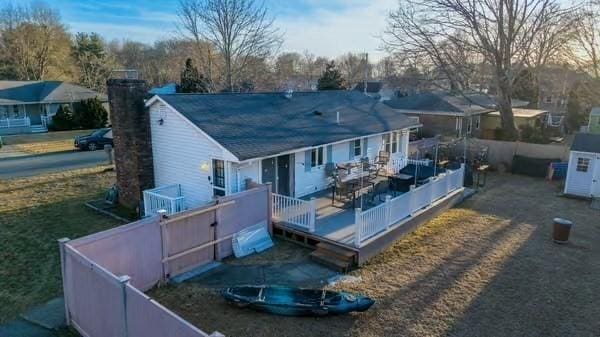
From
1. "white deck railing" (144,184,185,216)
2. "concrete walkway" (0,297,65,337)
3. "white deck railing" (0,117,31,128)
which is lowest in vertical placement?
"concrete walkway" (0,297,65,337)

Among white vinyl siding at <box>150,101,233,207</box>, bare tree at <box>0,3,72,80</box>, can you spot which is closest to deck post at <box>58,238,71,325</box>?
white vinyl siding at <box>150,101,233,207</box>

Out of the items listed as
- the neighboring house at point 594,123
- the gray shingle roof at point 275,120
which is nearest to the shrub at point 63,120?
the gray shingle roof at point 275,120

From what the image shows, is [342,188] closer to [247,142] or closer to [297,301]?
[247,142]

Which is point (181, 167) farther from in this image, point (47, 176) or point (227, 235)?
point (47, 176)

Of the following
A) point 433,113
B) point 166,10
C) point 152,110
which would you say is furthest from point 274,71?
point 152,110

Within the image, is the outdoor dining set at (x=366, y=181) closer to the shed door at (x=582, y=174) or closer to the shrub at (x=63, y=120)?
the shed door at (x=582, y=174)

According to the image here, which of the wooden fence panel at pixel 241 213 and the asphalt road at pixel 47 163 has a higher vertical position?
the wooden fence panel at pixel 241 213

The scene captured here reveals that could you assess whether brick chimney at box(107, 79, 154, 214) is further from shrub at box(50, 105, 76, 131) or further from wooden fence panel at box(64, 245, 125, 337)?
shrub at box(50, 105, 76, 131)
